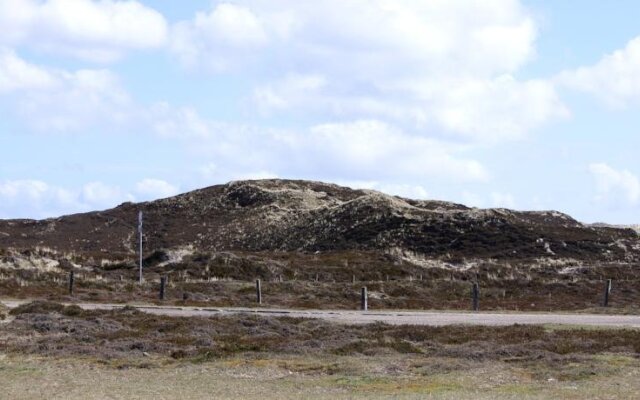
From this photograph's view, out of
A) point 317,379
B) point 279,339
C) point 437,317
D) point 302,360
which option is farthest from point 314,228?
point 317,379

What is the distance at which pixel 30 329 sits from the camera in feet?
90.7

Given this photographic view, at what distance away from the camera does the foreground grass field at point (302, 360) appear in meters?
17.1

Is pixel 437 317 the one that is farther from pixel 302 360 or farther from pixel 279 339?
pixel 302 360

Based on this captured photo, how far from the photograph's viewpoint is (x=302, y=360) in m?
21.6

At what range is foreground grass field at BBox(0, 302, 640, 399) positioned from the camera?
1706 centimetres

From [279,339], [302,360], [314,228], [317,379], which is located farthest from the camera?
[314,228]

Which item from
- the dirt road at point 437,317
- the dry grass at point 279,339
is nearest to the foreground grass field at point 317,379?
the dry grass at point 279,339

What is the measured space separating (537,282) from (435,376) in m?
43.2

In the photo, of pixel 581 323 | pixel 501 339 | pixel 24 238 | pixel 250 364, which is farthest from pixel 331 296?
pixel 24 238

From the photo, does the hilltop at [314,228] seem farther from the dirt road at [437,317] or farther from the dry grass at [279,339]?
the dry grass at [279,339]

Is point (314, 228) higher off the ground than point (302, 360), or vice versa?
point (314, 228)

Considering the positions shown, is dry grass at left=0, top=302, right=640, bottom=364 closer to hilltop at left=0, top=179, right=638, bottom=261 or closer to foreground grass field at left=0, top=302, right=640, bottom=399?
foreground grass field at left=0, top=302, right=640, bottom=399

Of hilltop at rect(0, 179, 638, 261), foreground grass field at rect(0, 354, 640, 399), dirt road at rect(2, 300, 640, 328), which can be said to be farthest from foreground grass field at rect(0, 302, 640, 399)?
hilltop at rect(0, 179, 638, 261)

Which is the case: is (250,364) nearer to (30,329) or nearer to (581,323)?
(30,329)
